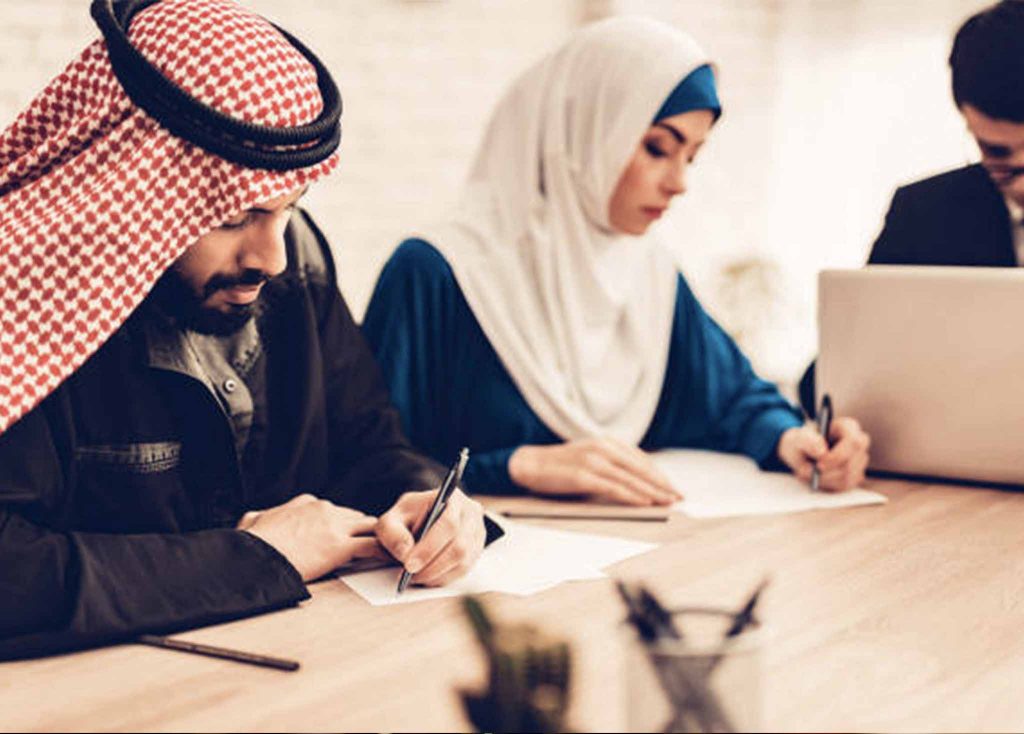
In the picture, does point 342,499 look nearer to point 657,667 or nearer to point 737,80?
point 657,667

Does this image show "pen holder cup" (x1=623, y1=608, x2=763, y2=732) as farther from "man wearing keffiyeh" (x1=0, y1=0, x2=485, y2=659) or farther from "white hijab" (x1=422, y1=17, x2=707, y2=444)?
"white hijab" (x1=422, y1=17, x2=707, y2=444)

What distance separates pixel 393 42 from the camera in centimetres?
365

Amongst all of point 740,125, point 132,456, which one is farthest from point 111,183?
point 740,125

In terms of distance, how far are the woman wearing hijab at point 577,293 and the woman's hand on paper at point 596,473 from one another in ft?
0.29

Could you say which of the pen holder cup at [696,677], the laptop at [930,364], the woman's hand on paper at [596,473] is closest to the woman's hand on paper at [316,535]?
the woman's hand on paper at [596,473]

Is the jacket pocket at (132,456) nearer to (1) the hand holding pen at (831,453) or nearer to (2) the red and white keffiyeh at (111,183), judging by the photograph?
(2) the red and white keffiyeh at (111,183)

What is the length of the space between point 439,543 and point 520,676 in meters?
0.64

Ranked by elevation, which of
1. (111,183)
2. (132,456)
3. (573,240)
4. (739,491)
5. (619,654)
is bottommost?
(739,491)

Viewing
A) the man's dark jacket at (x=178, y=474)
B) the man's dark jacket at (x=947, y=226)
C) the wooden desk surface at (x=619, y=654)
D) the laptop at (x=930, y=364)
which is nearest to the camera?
the wooden desk surface at (x=619, y=654)

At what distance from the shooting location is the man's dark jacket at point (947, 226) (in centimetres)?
237

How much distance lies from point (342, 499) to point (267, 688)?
0.60 meters

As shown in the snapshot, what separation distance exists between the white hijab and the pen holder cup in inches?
49.3

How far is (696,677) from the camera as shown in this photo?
0.83 meters

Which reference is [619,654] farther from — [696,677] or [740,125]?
[740,125]
